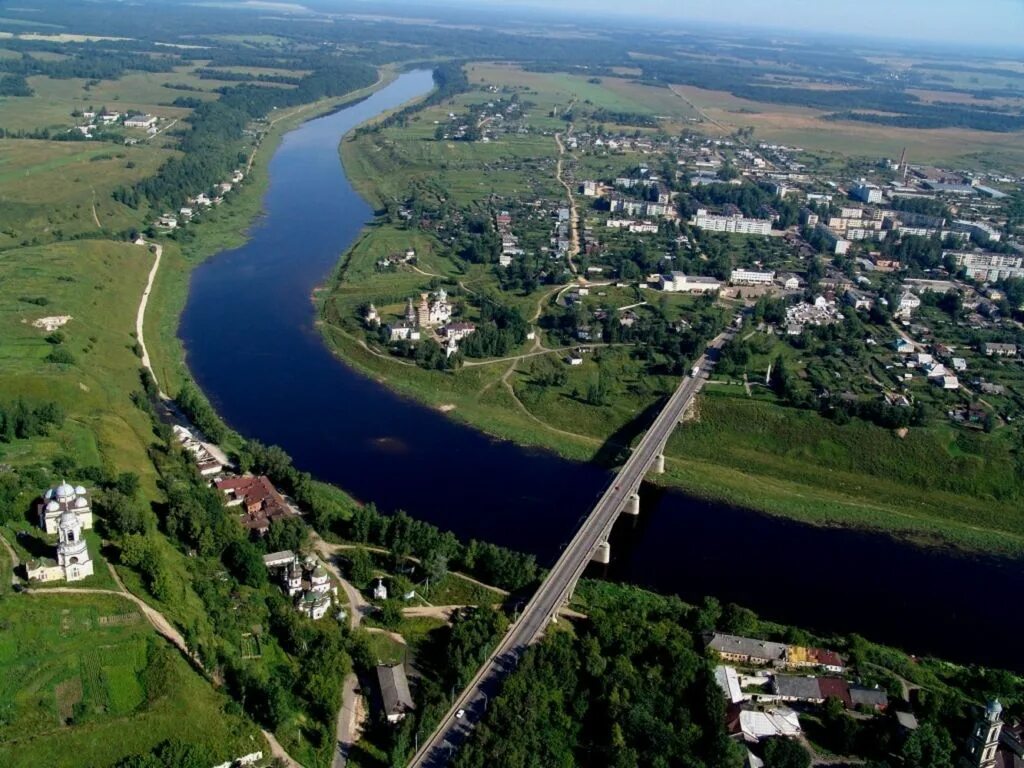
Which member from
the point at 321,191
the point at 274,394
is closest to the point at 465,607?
the point at 274,394

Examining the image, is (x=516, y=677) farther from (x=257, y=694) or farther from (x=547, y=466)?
(x=547, y=466)

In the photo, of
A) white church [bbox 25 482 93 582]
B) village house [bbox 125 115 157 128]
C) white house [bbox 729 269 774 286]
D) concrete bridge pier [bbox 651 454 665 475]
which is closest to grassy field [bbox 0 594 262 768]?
white church [bbox 25 482 93 582]

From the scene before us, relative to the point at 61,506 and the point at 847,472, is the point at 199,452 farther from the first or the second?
the point at 847,472

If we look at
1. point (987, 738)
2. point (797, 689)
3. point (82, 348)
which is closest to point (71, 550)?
point (797, 689)

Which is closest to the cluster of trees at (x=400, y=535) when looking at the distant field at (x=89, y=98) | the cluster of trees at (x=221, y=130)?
the cluster of trees at (x=221, y=130)

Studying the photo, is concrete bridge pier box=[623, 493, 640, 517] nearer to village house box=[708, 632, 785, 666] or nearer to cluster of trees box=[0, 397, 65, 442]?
village house box=[708, 632, 785, 666]

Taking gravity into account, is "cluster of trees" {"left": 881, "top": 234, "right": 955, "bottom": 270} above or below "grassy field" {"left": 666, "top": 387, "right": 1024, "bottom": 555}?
above

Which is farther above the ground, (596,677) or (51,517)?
(51,517)
